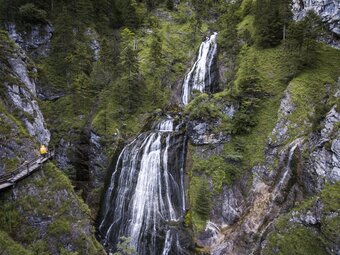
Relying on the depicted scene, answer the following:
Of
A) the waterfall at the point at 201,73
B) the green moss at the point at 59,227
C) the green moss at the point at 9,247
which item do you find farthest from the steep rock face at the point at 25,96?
the waterfall at the point at 201,73

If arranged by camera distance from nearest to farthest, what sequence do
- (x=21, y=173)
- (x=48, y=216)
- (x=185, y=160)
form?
(x=48, y=216)
(x=21, y=173)
(x=185, y=160)

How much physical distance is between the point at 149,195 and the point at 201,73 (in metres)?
17.9

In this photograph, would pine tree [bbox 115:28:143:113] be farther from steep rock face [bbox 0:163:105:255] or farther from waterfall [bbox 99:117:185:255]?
steep rock face [bbox 0:163:105:255]

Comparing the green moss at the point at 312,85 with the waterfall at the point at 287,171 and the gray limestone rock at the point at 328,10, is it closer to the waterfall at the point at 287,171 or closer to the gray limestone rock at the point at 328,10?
the waterfall at the point at 287,171

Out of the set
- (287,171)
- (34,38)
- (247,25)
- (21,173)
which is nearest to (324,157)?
(287,171)

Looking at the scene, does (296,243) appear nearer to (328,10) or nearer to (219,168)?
(219,168)

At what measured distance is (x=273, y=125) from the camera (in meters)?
24.5

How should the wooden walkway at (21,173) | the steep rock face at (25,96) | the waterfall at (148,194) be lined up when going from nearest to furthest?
the wooden walkway at (21,173)
the steep rock face at (25,96)
the waterfall at (148,194)

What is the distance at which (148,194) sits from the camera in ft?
81.3

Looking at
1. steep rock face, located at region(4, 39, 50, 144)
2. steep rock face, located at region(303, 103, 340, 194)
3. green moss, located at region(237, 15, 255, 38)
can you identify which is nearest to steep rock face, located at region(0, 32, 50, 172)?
steep rock face, located at region(4, 39, 50, 144)

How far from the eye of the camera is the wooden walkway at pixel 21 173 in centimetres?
1659

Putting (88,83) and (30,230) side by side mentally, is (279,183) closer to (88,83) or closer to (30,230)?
(30,230)

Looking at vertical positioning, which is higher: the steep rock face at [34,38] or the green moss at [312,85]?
the steep rock face at [34,38]

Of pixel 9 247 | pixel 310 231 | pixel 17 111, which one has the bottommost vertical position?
pixel 310 231
